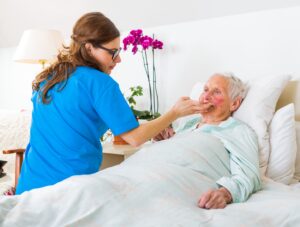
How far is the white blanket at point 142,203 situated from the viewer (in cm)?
103

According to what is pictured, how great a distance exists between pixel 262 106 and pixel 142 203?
89 centimetres

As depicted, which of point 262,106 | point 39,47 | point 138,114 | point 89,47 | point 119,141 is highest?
point 89,47

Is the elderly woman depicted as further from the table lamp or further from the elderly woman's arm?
the table lamp

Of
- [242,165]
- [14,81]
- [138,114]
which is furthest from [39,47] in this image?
[242,165]

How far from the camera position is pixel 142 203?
3.77ft

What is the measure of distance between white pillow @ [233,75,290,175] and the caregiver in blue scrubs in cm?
45

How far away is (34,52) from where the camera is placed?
9.05 ft

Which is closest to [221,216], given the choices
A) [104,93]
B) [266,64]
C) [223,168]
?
[223,168]

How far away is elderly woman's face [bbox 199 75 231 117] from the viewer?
1.84 m

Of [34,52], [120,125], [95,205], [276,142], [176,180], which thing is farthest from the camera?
[34,52]

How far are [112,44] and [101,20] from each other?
10cm

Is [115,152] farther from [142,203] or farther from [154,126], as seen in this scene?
[142,203]

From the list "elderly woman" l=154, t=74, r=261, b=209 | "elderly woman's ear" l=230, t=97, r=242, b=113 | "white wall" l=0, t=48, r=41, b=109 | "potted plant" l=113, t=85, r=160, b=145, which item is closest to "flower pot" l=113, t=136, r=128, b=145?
"potted plant" l=113, t=85, r=160, b=145

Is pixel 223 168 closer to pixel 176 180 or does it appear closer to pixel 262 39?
pixel 176 180
